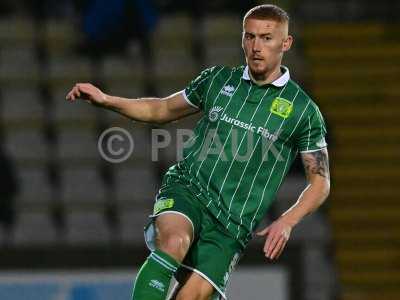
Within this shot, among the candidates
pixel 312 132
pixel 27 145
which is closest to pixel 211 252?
pixel 312 132

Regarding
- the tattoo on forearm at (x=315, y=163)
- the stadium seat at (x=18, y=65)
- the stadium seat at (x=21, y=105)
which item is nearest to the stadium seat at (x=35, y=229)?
the stadium seat at (x=21, y=105)

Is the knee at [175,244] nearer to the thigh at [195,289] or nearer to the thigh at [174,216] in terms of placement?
the thigh at [174,216]

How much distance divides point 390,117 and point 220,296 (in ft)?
14.9

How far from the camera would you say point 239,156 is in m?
4.72

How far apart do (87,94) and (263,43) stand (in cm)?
74

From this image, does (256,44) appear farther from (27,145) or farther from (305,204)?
(27,145)

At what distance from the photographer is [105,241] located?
7.95 m

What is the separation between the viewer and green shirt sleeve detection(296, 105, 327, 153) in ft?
15.5

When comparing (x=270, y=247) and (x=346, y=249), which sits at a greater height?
(x=270, y=247)

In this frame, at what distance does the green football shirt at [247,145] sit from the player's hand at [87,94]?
1.41 ft

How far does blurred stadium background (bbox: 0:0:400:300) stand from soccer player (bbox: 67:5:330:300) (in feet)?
8.22

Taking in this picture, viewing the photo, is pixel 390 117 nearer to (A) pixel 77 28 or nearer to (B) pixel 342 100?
(B) pixel 342 100

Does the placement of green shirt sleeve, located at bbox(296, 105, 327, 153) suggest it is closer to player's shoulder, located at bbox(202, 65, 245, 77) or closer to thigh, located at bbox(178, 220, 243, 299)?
player's shoulder, located at bbox(202, 65, 245, 77)

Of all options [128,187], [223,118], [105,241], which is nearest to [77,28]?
[128,187]
